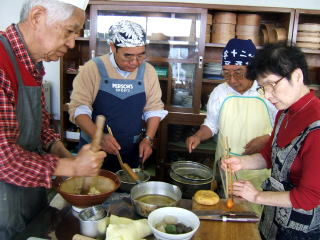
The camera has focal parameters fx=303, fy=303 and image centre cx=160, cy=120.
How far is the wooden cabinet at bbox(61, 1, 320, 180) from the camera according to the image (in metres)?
3.37

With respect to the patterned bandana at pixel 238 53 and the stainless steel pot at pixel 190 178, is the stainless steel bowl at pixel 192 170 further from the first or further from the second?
the patterned bandana at pixel 238 53

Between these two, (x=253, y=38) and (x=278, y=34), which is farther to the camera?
(x=253, y=38)

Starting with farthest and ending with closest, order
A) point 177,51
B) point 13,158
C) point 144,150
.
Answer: point 177,51, point 144,150, point 13,158

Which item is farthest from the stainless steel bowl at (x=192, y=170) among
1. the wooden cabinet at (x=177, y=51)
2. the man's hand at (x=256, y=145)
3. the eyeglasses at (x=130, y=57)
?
the wooden cabinet at (x=177, y=51)

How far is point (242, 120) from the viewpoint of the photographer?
243 centimetres

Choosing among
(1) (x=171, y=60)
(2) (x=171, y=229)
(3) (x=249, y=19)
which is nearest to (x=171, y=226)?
(2) (x=171, y=229)

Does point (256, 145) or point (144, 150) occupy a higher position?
point (256, 145)

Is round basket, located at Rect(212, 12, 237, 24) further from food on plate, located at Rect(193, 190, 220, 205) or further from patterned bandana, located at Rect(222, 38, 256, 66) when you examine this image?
food on plate, located at Rect(193, 190, 220, 205)

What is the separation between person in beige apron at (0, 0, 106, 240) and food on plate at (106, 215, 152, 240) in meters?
0.22

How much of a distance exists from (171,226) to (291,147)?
0.71 m

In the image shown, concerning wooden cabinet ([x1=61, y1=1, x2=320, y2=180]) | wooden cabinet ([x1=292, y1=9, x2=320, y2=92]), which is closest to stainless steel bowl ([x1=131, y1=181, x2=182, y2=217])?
wooden cabinet ([x1=61, y1=1, x2=320, y2=180])

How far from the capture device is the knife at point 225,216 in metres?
1.43

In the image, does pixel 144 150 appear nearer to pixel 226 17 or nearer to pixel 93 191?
pixel 93 191

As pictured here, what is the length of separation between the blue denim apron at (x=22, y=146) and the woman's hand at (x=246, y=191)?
39.7 inches
